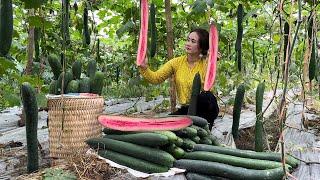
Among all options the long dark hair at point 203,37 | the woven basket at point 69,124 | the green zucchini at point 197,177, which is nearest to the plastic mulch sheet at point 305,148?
the green zucchini at point 197,177

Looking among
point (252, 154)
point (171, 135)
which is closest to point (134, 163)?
point (171, 135)

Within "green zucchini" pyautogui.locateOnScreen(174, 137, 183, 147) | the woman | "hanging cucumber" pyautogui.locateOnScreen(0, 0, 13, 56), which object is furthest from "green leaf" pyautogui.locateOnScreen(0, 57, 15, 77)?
the woman

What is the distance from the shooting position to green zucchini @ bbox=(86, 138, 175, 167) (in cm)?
352

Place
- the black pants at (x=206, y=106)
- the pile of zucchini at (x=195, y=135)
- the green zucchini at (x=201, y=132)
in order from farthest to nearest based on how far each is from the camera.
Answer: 1. the black pants at (x=206, y=106)
2. the green zucchini at (x=201, y=132)
3. the pile of zucchini at (x=195, y=135)

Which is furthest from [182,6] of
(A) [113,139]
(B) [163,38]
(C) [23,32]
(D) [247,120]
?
(A) [113,139]

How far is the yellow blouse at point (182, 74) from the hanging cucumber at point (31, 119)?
176 cm

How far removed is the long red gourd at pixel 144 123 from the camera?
387cm

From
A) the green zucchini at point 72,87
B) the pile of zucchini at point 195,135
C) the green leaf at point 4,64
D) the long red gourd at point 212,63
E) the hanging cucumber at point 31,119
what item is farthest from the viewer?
the green zucchini at point 72,87

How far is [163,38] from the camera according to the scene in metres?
7.68

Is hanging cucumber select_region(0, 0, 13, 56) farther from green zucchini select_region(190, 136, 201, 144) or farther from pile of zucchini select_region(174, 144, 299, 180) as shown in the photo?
green zucchini select_region(190, 136, 201, 144)

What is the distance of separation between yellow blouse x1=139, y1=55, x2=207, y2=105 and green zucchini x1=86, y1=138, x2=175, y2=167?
57.2 inches

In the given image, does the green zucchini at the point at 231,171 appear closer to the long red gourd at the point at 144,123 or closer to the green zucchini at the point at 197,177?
the green zucchini at the point at 197,177

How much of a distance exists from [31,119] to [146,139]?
88cm

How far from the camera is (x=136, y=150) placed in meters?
3.58
